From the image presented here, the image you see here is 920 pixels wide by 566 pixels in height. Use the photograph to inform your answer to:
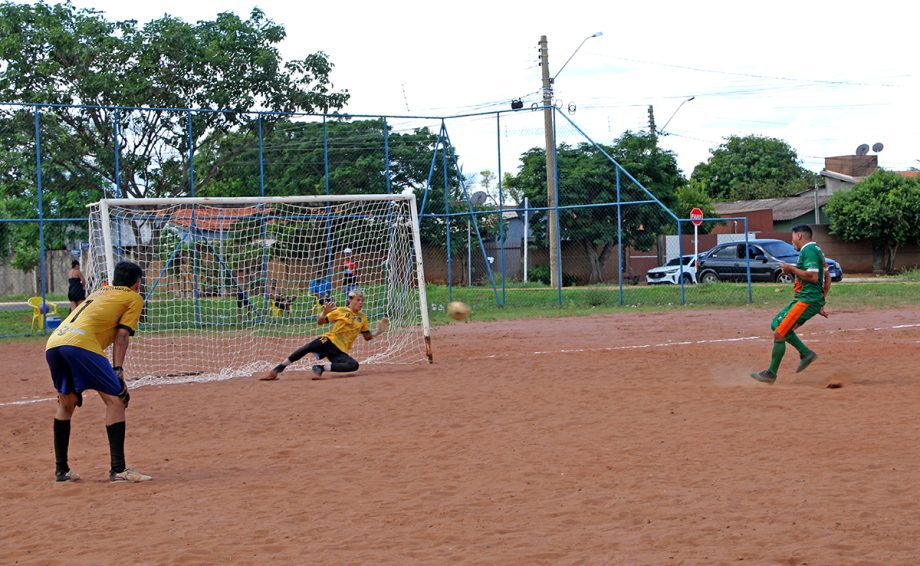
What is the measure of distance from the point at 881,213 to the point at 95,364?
43001mm

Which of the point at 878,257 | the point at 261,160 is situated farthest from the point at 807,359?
the point at 878,257

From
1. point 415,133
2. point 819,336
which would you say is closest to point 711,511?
point 819,336

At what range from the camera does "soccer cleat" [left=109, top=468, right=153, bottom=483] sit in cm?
723

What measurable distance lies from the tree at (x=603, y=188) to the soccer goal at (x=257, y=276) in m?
16.3

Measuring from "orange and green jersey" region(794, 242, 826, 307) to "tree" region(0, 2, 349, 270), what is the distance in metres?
14.6

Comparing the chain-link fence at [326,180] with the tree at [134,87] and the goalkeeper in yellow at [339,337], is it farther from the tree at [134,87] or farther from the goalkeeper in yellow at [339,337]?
the goalkeeper in yellow at [339,337]

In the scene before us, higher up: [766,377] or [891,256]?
[891,256]

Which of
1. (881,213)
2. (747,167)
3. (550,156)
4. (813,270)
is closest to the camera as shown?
(813,270)

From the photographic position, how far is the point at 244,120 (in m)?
23.8

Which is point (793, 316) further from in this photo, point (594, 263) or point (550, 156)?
point (594, 263)

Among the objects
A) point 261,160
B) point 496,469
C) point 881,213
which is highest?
point 261,160

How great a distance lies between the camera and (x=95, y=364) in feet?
23.9

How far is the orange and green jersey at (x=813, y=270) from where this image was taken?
35.8ft

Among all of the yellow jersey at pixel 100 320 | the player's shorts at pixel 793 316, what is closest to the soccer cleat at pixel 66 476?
the yellow jersey at pixel 100 320
